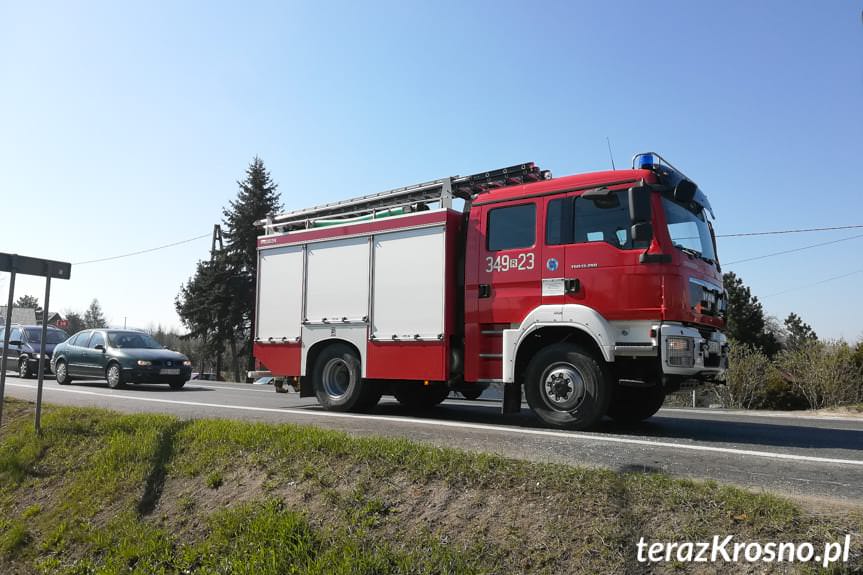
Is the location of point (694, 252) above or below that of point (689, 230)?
below

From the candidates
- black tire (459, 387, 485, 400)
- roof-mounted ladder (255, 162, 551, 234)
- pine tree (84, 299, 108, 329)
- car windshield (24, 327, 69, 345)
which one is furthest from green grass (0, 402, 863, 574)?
A: pine tree (84, 299, 108, 329)

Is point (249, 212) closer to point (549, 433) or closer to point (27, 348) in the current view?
point (27, 348)

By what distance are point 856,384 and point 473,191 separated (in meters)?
14.3

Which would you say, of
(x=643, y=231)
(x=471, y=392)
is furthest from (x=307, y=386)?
(x=643, y=231)

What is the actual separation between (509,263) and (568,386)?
1791 mm

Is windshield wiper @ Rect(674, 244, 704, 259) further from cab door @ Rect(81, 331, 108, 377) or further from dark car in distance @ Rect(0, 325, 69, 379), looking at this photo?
dark car in distance @ Rect(0, 325, 69, 379)

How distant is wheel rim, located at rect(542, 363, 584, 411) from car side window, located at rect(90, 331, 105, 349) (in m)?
12.9

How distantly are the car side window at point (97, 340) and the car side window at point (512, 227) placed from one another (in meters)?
12.1

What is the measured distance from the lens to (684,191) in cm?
762

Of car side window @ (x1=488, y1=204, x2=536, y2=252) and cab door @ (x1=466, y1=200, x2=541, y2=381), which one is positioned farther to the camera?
car side window @ (x1=488, y1=204, x2=536, y2=252)

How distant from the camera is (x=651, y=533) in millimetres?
3715

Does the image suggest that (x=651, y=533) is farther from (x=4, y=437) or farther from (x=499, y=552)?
(x=4, y=437)

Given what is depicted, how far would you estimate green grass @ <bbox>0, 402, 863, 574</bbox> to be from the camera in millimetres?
3793

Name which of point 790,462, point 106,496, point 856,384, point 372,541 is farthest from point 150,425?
point 856,384
